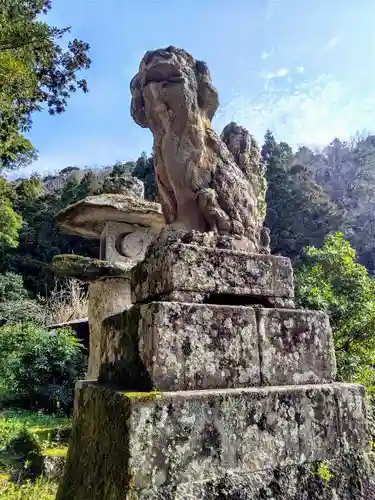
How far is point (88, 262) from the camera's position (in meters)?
6.20

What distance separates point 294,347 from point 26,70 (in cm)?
792

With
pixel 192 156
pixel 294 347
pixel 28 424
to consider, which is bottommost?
pixel 28 424

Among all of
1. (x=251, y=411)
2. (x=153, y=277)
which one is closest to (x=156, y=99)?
(x=153, y=277)

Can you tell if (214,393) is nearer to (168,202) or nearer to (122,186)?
(168,202)

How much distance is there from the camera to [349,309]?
347 inches

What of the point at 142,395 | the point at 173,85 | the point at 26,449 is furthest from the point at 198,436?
the point at 26,449

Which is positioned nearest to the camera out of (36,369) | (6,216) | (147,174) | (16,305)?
(6,216)

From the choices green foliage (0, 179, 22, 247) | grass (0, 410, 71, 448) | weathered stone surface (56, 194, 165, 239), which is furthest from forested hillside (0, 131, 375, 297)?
weathered stone surface (56, 194, 165, 239)

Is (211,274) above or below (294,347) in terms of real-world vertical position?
above

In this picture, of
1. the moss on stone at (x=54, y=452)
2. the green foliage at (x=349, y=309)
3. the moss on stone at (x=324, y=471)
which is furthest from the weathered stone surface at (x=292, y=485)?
the green foliage at (x=349, y=309)

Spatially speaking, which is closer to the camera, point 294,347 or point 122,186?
point 294,347

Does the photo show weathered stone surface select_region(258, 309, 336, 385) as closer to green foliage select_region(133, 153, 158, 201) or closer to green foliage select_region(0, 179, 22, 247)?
green foliage select_region(0, 179, 22, 247)

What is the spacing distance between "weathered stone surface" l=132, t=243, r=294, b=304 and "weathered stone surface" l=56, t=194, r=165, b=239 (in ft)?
14.1

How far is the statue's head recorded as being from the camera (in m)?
2.56
